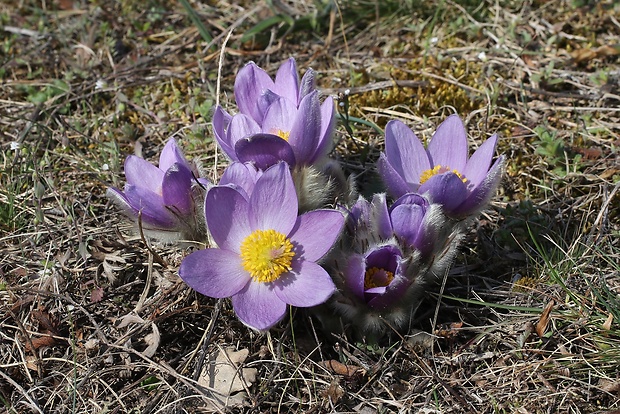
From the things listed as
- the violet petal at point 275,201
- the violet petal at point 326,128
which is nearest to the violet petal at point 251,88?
the violet petal at point 326,128

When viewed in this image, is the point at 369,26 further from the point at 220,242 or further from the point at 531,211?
the point at 220,242

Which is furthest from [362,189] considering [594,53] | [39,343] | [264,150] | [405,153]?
[594,53]

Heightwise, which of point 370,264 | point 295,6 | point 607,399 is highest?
point 295,6

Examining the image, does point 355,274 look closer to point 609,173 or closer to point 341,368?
point 341,368

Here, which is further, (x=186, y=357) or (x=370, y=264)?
(x=186, y=357)

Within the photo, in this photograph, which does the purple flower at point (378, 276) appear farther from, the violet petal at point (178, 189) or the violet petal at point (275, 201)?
the violet petal at point (178, 189)

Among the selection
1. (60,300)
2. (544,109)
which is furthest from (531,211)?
(60,300)
